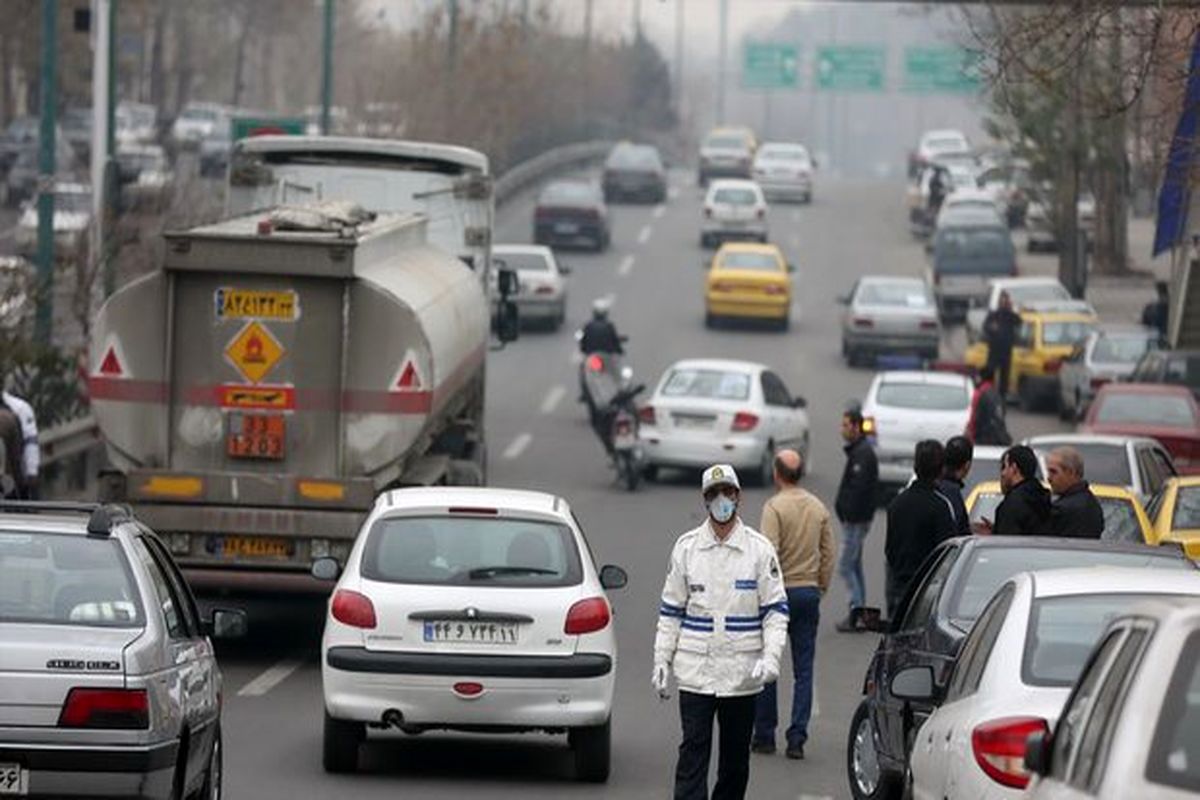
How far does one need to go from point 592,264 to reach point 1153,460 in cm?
4106

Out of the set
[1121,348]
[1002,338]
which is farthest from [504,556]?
[1002,338]

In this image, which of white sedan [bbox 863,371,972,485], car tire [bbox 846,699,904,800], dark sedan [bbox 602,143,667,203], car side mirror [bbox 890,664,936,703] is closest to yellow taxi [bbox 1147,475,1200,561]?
car tire [bbox 846,699,904,800]

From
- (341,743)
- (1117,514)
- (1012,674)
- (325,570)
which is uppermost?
(1012,674)

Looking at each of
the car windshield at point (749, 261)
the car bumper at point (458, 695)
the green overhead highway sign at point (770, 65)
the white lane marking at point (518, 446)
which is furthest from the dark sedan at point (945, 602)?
the green overhead highway sign at point (770, 65)

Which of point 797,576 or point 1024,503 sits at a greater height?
point 1024,503

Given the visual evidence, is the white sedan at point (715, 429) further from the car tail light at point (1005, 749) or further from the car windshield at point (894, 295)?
the car tail light at point (1005, 749)

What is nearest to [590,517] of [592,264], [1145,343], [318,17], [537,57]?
[1145,343]

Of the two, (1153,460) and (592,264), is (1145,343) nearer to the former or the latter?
(1153,460)

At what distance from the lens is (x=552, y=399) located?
152ft

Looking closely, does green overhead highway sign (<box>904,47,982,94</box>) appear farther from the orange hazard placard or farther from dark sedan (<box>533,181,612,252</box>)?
the orange hazard placard

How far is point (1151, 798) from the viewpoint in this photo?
21.0 feet

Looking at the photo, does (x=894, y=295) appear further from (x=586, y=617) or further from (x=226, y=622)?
(x=226, y=622)

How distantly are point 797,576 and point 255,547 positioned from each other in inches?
210

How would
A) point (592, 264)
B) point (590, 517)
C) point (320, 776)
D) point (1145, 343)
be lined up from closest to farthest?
point (320, 776)
point (590, 517)
point (1145, 343)
point (592, 264)
